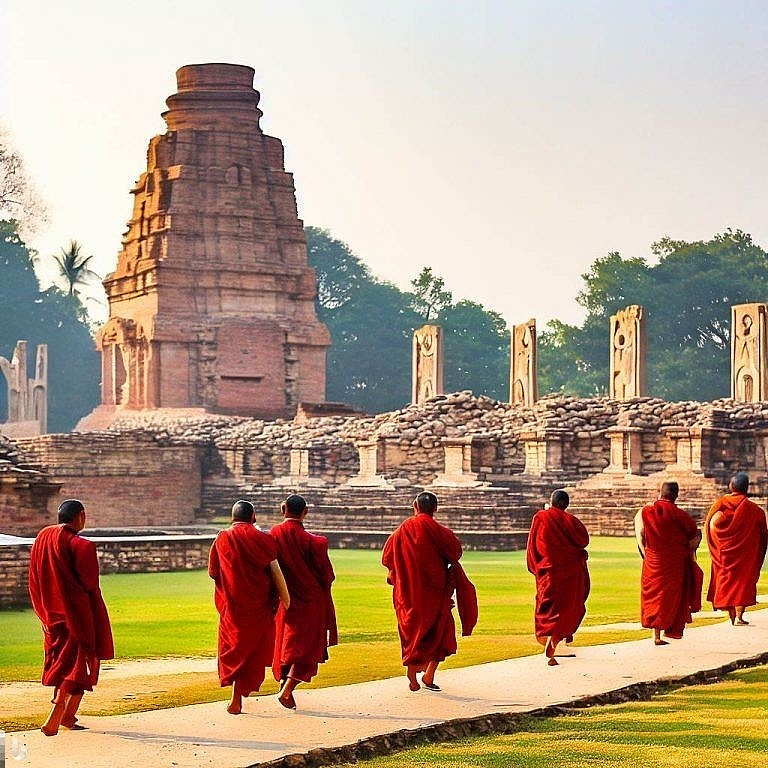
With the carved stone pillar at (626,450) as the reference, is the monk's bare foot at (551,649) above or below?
below

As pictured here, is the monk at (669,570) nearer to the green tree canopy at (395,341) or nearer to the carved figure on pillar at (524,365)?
the carved figure on pillar at (524,365)

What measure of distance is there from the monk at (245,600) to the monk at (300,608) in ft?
0.50

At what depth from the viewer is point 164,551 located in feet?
54.1

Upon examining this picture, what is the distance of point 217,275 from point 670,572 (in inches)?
1055

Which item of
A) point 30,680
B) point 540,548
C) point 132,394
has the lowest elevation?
point 30,680

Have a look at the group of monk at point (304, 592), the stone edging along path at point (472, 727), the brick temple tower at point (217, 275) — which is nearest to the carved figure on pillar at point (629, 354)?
the brick temple tower at point (217, 275)

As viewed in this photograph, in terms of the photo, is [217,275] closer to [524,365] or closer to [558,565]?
[524,365]

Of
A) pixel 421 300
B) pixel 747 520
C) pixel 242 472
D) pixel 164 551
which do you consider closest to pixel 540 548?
pixel 747 520

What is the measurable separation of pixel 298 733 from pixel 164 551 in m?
9.51

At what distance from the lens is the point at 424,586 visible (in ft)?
28.2

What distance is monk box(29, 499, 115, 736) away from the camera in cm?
719

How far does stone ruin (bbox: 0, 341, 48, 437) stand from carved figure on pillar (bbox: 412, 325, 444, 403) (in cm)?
1060

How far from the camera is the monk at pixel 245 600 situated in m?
7.69

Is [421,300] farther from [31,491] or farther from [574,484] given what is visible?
[31,491]
